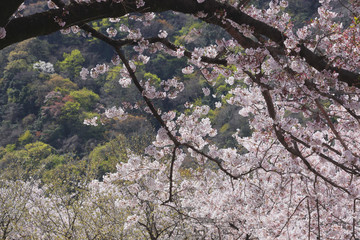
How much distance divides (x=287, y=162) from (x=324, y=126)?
2.90 feet

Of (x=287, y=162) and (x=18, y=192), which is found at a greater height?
Answer: (x=18, y=192)

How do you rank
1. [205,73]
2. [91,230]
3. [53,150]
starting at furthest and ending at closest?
[53,150] → [91,230] → [205,73]

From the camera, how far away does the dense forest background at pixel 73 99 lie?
84.2ft

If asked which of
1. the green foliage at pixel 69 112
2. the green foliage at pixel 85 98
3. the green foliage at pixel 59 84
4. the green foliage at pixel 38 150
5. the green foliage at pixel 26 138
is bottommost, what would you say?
the green foliage at pixel 38 150

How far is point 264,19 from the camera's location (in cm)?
269

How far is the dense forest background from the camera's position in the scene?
25.7 meters

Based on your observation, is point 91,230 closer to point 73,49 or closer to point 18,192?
point 18,192

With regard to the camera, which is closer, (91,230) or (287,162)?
(287,162)

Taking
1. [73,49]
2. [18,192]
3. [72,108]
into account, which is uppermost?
[73,49]

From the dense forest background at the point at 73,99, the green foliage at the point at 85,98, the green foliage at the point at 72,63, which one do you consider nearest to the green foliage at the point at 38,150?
the dense forest background at the point at 73,99

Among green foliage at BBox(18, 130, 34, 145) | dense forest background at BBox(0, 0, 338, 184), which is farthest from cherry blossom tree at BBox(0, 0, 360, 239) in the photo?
green foliage at BBox(18, 130, 34, 145)

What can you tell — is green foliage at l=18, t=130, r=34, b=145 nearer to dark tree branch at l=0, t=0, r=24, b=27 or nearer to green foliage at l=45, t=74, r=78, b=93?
green foliage at l=45, t=74, r=78, b=93

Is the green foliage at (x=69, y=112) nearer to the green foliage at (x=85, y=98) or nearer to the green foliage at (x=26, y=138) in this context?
the green foliage at (x=85, y=98)

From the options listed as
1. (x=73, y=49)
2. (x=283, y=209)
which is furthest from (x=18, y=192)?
(x=73, y=49)
